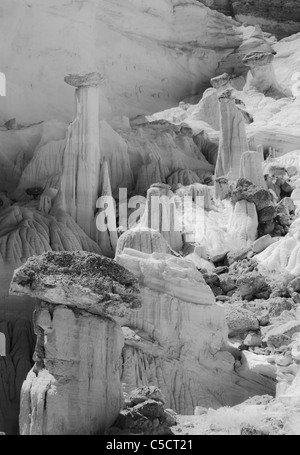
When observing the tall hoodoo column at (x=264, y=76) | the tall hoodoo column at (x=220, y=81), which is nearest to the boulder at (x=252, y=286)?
the tall hoodoo column at (x=220, y=81)

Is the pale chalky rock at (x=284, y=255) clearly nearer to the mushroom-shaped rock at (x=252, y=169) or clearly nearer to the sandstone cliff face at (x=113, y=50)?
the mushroom-shaped rock at (x=252, y=169)

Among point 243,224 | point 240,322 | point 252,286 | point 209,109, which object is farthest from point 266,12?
point 240,322

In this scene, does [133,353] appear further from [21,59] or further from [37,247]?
[21,59]

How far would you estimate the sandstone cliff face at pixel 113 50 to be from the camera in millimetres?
45031

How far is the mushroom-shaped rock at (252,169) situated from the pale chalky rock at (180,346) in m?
15.3

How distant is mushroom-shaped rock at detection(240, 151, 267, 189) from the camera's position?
37.6 metres

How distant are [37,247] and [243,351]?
9123mm

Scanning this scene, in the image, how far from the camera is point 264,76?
167 ft

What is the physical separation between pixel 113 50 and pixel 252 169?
1646 centimetres

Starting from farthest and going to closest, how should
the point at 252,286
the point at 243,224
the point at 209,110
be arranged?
the point at 209,110 < the point at 243,224 < the point at 252,286

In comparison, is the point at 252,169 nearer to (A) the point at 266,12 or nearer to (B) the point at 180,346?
(B) the point at 180,346

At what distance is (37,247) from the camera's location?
29844mm
